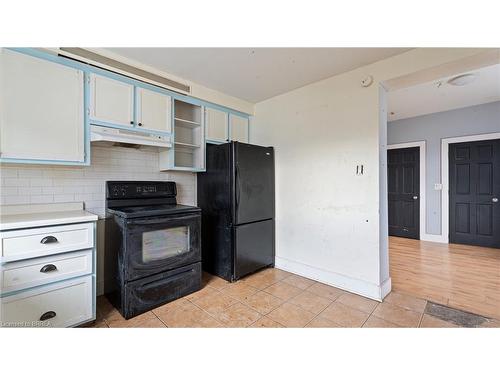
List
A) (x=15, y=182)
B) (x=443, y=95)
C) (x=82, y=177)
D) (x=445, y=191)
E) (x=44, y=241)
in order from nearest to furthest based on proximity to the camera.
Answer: (x=44, y=241), (x=15, y=182), (x=82, y=177), (x=443, y=95), (x=445, y=191)

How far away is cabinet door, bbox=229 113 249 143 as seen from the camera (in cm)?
318

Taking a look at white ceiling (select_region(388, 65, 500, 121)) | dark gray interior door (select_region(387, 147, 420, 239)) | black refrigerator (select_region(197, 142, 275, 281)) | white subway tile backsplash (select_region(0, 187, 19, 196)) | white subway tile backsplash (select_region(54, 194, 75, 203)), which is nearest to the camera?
white subway tile backsplash (select_region(0, 187, 19, 196))

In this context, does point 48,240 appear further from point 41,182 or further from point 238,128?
point 238,128

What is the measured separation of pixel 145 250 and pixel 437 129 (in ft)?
17.7

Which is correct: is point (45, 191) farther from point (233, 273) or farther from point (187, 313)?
point (233, 273)

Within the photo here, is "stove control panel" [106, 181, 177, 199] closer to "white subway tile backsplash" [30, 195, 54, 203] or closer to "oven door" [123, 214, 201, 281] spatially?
"white subway tile backsplash" [30, 195, 54, 203]

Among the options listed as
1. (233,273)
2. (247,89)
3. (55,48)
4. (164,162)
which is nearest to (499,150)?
(247,89)

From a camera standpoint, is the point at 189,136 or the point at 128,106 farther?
the point at 189,136

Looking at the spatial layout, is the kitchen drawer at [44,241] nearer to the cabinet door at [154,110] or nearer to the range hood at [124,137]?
the range hood at [124,137]

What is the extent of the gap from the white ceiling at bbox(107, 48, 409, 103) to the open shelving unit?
39 centimetres

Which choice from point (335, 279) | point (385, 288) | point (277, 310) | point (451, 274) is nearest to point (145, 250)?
point (277, 310)

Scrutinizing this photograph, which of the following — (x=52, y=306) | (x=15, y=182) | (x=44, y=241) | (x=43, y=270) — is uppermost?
(x=15, y=182)

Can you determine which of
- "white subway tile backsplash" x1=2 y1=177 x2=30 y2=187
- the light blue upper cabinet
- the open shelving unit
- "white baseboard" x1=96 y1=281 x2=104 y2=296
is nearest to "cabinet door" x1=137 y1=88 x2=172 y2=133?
the light blue upper cabinet

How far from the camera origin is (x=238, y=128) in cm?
327
